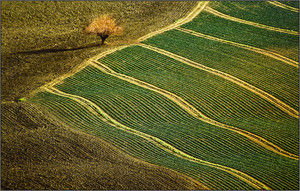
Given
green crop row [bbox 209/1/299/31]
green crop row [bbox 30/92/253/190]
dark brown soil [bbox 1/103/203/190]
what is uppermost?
green crop row [bbox 209/1/299/31]

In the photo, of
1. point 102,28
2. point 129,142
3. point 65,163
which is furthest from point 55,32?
point 65,163

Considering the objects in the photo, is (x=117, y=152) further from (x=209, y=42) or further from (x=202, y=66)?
(x=209, y=42)

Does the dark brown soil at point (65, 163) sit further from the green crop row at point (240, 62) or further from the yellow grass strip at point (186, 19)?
the yellow grass strip at point (186, 19)

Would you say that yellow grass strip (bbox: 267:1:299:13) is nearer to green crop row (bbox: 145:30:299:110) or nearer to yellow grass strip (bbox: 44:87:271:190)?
green crop row (bbox: 145:30:299:110)

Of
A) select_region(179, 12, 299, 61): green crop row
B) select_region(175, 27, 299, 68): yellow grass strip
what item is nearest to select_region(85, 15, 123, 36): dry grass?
select_region(175, 27, 299, 68): yellow grass strip

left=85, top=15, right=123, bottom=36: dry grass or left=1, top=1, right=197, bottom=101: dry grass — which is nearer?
left=1, top=1, right=197, bottom=101: dry grass

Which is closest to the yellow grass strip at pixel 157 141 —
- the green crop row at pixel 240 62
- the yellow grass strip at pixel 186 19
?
the green crop row at pixel 240 62

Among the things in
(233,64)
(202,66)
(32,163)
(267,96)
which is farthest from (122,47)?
(32,163)
